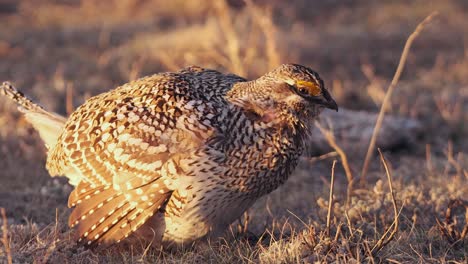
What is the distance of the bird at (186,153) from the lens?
13.9 feet

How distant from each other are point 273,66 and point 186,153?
201 inches

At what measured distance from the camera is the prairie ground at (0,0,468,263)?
15.0 ft

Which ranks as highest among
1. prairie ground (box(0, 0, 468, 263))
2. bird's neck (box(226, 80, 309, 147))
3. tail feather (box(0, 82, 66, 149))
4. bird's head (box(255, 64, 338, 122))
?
bird's head (box(255, 64, 338, 122))

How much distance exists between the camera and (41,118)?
541 cm

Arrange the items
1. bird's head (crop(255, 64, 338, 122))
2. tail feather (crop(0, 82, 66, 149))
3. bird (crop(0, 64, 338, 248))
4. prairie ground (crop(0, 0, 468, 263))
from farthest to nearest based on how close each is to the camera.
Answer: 1. tail feather (crop(0, 82, 66, 149))
2. prairie ground (crop(0, 0, 468, 263))
3. bird's head (crop(255, 64, 338, 122))
4. bird (crop(0, 64, 338, 248))

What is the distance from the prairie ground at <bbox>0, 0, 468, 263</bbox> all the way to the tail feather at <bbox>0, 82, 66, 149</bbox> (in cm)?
62

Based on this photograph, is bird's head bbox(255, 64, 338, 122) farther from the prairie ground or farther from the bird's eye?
the prairie ground

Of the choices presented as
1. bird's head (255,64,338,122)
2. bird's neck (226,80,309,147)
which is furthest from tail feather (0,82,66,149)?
bird's head (255,64,338,122)

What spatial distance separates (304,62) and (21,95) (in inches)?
293

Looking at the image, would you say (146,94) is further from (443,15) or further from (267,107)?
(443,15)

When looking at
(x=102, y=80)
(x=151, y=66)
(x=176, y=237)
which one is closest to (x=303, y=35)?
(x=151, y=66)

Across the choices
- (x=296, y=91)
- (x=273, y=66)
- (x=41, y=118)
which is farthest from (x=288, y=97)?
(x=273, y=66)

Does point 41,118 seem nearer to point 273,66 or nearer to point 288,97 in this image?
point 288,97

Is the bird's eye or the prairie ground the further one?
the prairie ground
